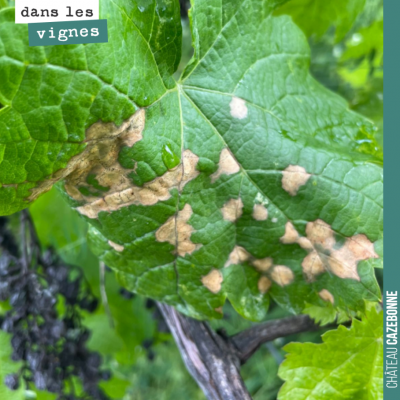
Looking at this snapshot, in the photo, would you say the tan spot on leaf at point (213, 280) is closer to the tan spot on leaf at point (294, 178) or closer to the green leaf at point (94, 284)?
the tan spot on leaf at point (294, 178)

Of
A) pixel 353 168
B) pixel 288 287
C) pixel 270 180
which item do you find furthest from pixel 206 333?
pixel 353 168

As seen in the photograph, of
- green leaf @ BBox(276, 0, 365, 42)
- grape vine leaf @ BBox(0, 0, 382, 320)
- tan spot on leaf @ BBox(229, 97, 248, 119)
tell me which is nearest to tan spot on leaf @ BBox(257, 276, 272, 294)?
grape vine leaf @ BBox(0, 0, 382, 320)

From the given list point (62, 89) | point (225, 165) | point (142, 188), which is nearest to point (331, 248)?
point (225, 165)

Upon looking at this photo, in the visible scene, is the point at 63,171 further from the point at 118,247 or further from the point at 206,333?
the point at 206,333

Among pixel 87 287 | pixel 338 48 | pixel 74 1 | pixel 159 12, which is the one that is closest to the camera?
pixel 74 1

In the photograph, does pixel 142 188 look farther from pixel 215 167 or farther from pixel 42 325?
pixel 42 325

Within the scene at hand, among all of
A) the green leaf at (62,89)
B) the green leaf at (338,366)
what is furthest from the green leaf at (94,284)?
the green leaf at (62,89)
